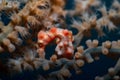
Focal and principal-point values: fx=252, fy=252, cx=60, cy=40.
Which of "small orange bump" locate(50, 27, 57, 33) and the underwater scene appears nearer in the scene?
the underwater scene

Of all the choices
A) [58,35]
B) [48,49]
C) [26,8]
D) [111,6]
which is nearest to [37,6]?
[26,8]

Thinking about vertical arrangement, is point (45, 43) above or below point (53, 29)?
below

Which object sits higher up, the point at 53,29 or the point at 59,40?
the point at 53,29

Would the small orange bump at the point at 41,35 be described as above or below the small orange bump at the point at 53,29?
below

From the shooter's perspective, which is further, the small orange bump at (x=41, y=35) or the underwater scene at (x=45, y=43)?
the small orange bump at (x=41, y=35)

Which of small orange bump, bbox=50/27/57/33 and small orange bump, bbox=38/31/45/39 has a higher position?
small orange bump, bbox=50/27/57/33

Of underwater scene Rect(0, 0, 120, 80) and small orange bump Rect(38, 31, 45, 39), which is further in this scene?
small orange bump Rect(38, 31, 45, 39)

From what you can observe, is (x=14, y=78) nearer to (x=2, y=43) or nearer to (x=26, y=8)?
(x=2, y=43)

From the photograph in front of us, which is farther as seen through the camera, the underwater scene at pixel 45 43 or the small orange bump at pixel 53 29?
the small orange bump at pixel 53 29
